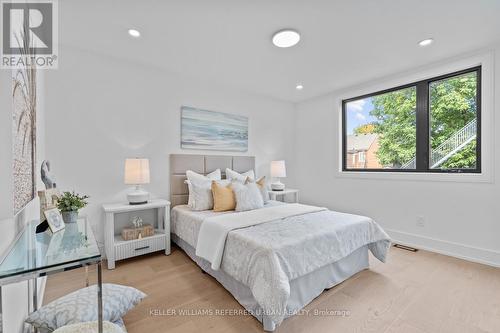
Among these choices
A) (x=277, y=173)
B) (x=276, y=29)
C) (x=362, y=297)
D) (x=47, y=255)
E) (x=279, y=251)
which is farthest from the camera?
(x=277, y=173)

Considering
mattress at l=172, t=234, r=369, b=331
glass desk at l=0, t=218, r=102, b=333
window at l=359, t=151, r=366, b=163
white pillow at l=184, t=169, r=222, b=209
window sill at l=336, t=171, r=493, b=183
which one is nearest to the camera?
glass desk at l=0, t=218, r=102, b=333

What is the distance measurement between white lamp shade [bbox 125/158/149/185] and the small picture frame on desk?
4.12ft

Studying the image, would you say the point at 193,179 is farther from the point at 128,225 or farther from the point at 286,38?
the point at 286,38

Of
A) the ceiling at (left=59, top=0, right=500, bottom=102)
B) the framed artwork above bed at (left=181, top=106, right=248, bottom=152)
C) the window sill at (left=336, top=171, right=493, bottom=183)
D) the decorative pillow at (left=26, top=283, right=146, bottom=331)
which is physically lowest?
the decorative pillow at (left=26, top=283, right=146, bottom=331)

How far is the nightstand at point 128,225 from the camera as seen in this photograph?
242 centimetres

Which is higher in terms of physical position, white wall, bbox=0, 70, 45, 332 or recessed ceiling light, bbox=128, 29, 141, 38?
recessed ceiling light, bbox=128, 29, 141, 38

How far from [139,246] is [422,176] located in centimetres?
372

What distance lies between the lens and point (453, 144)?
283 cm

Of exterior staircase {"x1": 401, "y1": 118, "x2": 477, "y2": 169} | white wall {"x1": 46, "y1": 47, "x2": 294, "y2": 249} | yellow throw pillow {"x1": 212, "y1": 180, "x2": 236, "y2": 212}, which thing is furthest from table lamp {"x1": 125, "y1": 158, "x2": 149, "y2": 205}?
exterior staircase {"x1": 401, "y1": 118, "x2": 477, "y2": 169}

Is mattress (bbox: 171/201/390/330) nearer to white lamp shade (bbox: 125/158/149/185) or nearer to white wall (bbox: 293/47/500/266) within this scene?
white lamp shade (bbox: 125/158/149/185)

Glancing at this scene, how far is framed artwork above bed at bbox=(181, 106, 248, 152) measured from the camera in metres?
3.31

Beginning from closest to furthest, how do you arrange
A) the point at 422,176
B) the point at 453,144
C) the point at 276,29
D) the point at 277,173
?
the point at 276,29
the point at 453,144
the point at 422,176
the point at 277,173

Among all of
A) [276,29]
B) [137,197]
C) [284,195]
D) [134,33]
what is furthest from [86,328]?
[284,195]

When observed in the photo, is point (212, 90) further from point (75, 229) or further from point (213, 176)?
point (75, 229)
